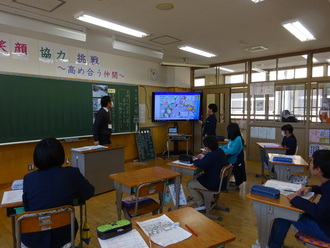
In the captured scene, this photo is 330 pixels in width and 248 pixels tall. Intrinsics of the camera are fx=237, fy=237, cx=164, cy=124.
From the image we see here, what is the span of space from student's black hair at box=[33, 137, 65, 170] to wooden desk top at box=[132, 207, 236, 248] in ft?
2.29

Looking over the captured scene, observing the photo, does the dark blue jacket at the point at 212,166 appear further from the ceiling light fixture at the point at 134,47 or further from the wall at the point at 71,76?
the ceiling light fixture at the point at 134,47

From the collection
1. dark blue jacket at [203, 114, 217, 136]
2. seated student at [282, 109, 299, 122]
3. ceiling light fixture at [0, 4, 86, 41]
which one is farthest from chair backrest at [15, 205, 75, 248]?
seated student at [282, 109, 299, 122]

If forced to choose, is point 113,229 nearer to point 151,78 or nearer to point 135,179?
point 135,179

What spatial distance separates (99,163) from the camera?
376 cm

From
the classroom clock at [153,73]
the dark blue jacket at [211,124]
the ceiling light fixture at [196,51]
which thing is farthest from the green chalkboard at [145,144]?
the ceiling light fixture at [196,51]

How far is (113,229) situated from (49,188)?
56cm

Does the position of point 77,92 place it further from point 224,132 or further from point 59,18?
point 224,132

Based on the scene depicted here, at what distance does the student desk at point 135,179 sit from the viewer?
2249 mm

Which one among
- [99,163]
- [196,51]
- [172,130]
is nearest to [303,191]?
[99,163]

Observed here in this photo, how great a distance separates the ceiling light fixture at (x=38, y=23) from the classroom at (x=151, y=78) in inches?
0.6

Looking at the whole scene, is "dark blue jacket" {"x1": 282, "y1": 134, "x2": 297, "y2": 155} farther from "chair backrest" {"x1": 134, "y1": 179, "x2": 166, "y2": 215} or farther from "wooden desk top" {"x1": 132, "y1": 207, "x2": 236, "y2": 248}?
"wooden desk top" {"x1": 132, "y1": 207, "x2": 236, "y2": 248}

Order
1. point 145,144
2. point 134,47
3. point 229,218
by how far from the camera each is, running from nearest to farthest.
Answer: point 229,218
point 134,47
point 145,144

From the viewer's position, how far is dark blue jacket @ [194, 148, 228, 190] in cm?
286

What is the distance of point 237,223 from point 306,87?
419 cm
